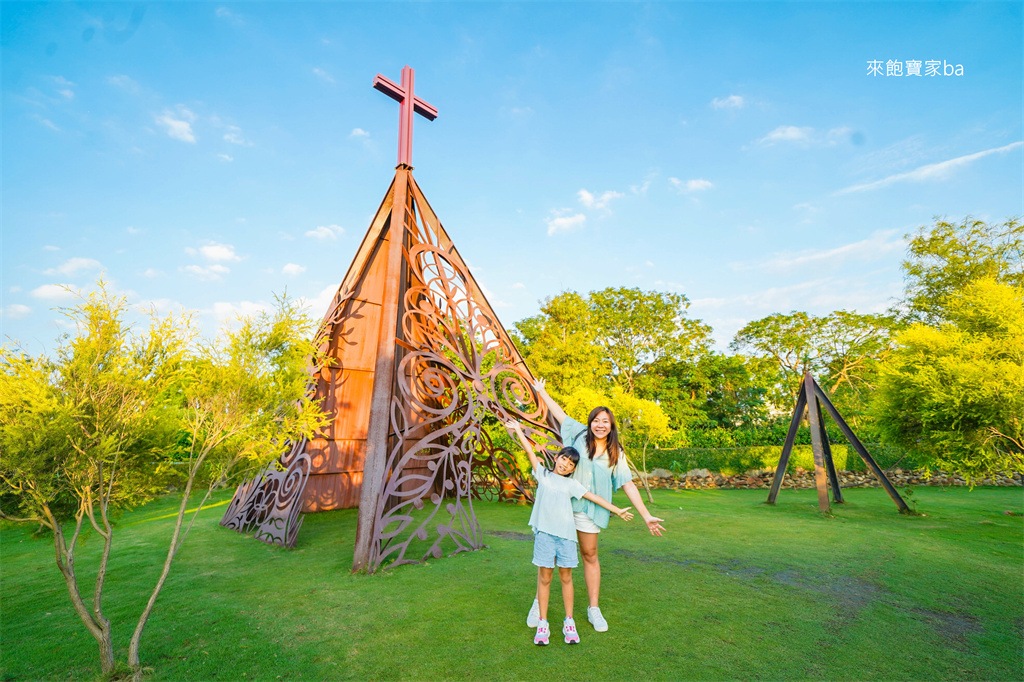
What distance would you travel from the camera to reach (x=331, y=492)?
31.1 ft

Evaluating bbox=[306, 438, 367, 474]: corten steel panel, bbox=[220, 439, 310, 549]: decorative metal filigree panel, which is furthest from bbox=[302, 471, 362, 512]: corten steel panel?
bbox=[220, 439, 310, 549]: decorative metal filigree panel

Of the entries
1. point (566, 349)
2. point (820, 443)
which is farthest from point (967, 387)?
point (566, 349)

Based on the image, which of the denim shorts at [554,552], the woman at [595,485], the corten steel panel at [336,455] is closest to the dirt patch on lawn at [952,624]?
the woman at [595,485]

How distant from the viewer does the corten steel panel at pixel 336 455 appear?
8.94m

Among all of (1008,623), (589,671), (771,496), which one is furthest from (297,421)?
(771,496)

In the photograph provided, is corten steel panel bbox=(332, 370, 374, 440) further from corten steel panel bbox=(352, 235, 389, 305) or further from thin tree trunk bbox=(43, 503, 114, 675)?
thin tree trunk bbox=(43, 503, 114, 675)

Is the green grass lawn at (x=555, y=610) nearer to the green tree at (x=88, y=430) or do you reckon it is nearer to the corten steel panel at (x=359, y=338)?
the green tree at (x=88, y=430)

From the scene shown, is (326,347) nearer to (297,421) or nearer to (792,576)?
(297,421)

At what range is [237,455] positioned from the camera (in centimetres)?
351

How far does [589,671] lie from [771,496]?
9798 millimetres

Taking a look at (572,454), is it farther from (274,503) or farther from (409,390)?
(274,503)

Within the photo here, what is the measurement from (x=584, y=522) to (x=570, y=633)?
77 centimetres

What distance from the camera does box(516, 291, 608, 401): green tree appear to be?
18.6 metres

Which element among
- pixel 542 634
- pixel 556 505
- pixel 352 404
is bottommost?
pixel 542 634
